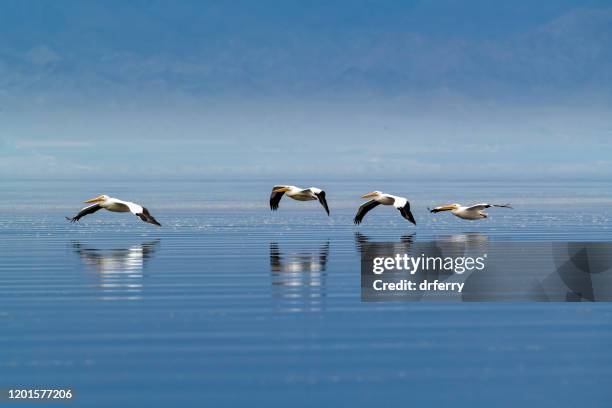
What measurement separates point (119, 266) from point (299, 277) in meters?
3.94

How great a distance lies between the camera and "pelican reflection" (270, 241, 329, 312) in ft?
56.9

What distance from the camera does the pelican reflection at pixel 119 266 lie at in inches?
738

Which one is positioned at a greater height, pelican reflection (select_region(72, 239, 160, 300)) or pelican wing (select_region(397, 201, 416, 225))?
pelican wing (select_region(397, 201, 416, 225))

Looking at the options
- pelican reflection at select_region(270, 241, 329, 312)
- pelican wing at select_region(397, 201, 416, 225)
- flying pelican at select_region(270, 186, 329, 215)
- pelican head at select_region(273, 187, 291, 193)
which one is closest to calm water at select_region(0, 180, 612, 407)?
pelican reflection at select_region(270, 241, 329, 312)

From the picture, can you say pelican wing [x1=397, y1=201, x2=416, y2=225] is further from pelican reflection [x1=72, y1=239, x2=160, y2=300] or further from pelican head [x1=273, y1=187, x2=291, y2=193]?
pelican reflection [x1=72, y1=239, x2=160, y2=300]

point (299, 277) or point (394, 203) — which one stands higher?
point (394, 203)

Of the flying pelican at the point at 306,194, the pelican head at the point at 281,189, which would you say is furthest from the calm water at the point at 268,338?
the pelican head at the point at 281,189

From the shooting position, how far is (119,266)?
22875mm

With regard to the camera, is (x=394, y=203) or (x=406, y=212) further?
(x=394, y=203)

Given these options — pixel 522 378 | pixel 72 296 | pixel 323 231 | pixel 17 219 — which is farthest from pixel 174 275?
pixel 17 219

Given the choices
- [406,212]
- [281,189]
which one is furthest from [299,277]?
[281,189]

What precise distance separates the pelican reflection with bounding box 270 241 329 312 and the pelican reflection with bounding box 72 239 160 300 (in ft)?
7.34

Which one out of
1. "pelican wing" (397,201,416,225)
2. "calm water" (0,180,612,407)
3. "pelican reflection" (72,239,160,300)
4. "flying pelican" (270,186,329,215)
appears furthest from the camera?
"pelican wing" (397,201,416,225)

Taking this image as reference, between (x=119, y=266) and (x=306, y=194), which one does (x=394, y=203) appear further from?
(x=119, y=266)
